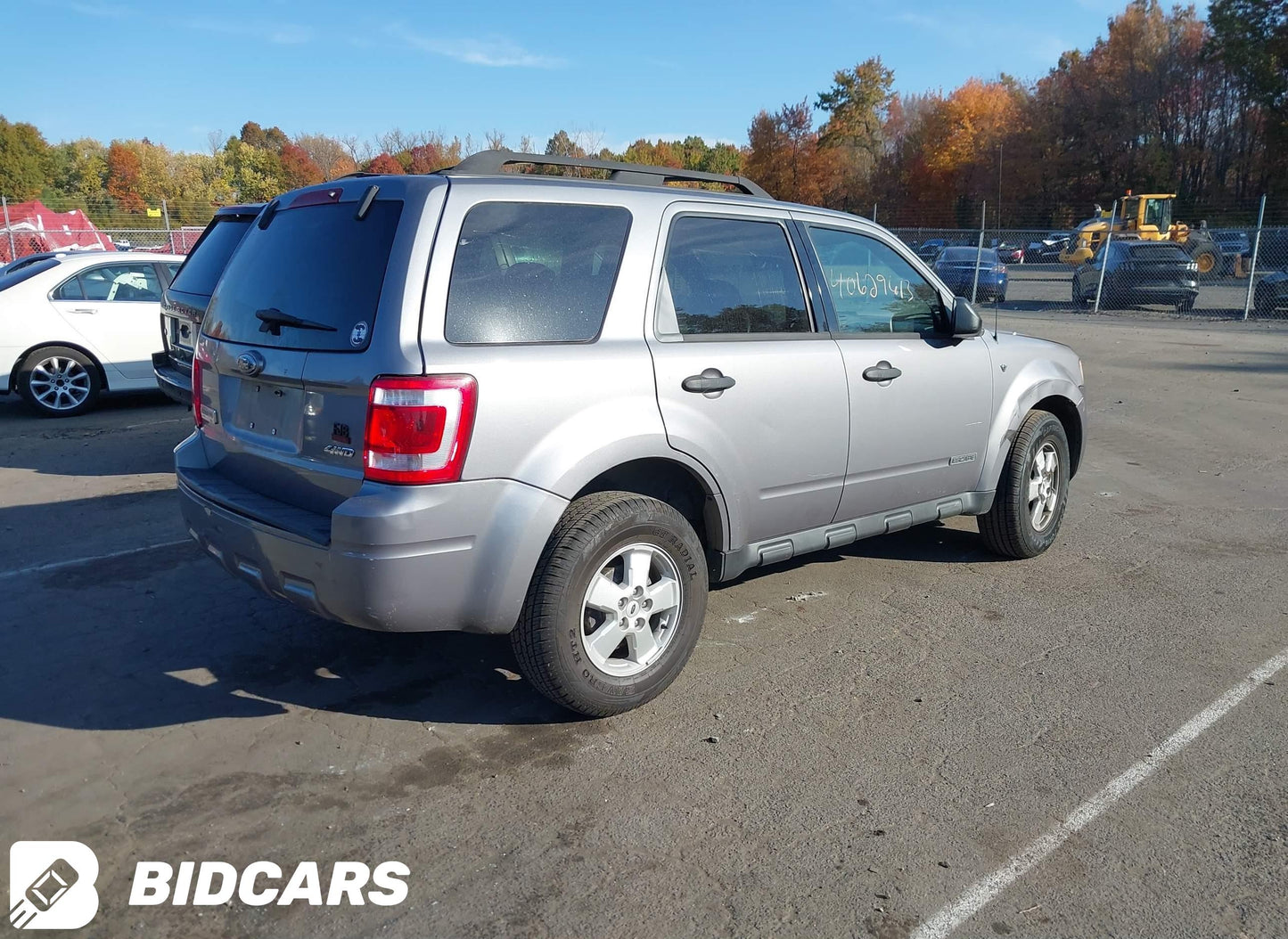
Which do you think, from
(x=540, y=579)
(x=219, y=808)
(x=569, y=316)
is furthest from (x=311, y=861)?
(x=569, y=316)

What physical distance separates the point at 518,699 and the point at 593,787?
2.43 feet

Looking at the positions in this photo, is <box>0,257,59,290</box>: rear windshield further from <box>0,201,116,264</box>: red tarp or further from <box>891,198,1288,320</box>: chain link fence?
<box>891,198,1288,320</box>: chain link fence

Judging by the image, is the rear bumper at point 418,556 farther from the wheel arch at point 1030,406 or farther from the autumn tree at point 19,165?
the autumn tree at point 19,165

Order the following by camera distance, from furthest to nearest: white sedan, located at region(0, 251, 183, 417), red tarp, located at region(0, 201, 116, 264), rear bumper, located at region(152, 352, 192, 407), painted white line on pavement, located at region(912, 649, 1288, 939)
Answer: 1. red tarp, located at region(0, 201, 116, 264)
2. white sedan, located at region(0, 251, 183, 417)
3. rear bumper, located at region(152, 352, 192, 407)
4. painted white line on pavement, located at region(912, 649, 1288, 939)

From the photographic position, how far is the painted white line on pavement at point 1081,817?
8.93 ft

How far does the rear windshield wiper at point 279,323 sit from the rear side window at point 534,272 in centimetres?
51

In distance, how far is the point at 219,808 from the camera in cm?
324

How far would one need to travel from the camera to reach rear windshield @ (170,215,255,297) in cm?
734

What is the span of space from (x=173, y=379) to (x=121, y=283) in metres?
3.46

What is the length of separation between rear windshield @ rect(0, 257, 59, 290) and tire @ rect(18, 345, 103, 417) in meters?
0.71

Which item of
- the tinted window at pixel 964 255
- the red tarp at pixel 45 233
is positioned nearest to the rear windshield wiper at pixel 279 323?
the red tarp at pixel 45 233

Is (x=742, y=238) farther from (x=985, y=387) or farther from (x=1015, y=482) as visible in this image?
(x=1015, y=482)

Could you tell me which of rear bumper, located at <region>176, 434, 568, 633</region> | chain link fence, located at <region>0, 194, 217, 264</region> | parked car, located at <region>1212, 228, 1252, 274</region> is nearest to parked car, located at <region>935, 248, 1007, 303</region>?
parked car, located at <region>1212, 228, 1252, 274</region>

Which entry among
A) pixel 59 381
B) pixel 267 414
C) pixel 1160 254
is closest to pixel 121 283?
pixel 59 381
